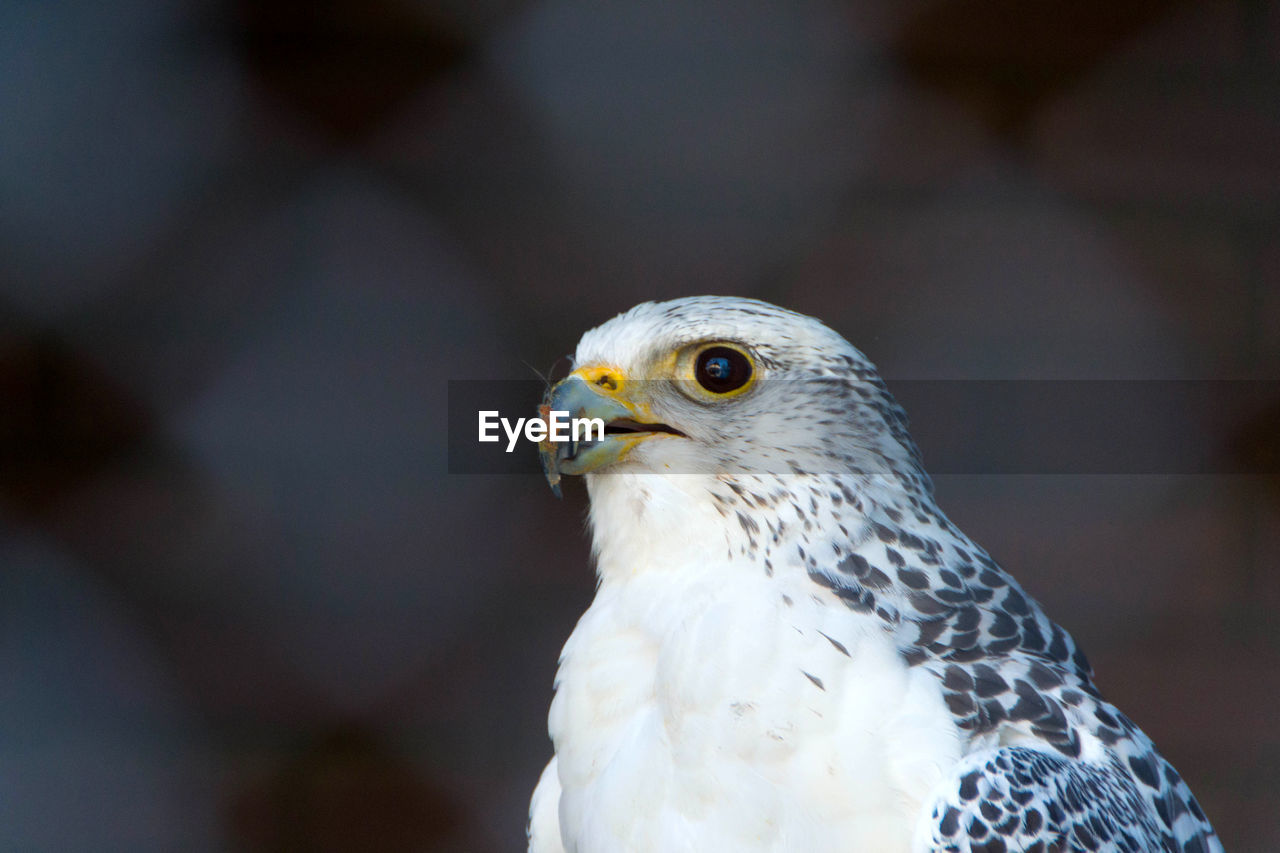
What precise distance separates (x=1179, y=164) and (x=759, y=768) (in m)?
0.95

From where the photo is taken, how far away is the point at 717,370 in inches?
31.0

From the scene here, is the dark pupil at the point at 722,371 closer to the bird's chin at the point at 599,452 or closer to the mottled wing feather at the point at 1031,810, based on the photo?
the bird's chin at the point at 599,452

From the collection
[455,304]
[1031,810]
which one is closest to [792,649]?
[1031,810]

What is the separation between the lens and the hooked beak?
0.79 m

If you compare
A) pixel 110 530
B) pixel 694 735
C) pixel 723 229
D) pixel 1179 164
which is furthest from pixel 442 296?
pixel 1179 164

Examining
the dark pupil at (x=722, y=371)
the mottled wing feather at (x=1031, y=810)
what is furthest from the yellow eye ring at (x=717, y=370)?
the mottled wing feather at (x=1031, y=810)

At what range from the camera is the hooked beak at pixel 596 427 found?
2.59 ft

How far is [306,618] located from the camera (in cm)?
118

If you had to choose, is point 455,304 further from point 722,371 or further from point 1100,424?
point 1100,424

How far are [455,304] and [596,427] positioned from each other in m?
0.39

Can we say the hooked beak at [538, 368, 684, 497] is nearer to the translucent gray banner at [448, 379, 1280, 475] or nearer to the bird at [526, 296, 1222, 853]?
the bird at [526, 296, 1222, 853]
